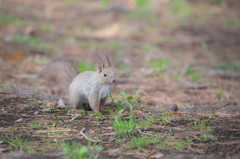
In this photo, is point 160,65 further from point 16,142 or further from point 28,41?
point 16,142

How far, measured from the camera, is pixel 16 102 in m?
3.42

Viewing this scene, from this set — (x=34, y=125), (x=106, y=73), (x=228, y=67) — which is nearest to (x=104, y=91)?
(x=106, y=73)

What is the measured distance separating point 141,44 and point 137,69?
7.97ft

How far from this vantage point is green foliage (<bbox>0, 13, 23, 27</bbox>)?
29.7 feet

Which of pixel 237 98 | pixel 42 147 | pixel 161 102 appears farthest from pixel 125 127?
pixel 237 98

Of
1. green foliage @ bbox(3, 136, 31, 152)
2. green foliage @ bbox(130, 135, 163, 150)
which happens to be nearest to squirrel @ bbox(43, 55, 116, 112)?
green foliage @ bbox(130, 135, 163, 150)

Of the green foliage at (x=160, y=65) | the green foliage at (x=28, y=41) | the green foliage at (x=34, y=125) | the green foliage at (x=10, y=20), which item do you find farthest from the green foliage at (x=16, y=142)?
the green foliage at (x=10, y=20)

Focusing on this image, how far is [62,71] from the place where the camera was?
393 cm

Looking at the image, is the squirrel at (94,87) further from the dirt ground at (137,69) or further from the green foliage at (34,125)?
the green foliage at (34,125)

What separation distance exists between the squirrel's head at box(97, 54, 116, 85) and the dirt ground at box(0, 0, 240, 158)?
15.5 inches

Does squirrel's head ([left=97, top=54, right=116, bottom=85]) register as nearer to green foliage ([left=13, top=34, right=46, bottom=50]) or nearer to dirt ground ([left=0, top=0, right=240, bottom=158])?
dirt ground ([left=0, top=0, right=240, bottom=158])

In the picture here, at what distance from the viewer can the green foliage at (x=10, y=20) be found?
9.06 meters

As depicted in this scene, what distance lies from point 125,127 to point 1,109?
156 cm

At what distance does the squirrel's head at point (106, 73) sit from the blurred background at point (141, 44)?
1.15 meters
